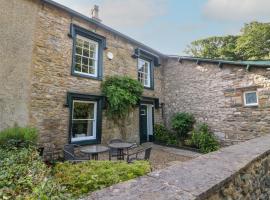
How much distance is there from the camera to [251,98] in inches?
366

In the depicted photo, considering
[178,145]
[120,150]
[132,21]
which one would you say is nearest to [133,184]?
[120,150]

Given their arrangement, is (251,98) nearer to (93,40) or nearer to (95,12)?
(93,40)

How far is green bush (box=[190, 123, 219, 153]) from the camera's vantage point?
9789 millimetres

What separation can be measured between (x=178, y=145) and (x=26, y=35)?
924 cm

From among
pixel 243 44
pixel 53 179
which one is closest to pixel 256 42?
pixel 243 44

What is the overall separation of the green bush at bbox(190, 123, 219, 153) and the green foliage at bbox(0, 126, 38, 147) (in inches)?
312

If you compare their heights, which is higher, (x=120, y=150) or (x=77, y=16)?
(x=77, y=16)

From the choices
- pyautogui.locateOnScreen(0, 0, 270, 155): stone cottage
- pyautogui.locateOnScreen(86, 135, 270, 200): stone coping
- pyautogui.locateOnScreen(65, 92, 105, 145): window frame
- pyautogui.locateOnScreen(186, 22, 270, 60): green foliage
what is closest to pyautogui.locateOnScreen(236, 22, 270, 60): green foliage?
pyautogui.locateOnScreen(186, 22, 270, 60): green foliage

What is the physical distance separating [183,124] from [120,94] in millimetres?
4584

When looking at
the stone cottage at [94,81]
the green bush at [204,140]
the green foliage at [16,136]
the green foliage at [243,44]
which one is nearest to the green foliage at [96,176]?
the green foliage at [16,136]

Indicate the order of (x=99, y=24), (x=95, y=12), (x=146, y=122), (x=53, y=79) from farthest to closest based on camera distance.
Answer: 1. (x=146, y=122)
2. (x=95, y=12)
3. (x=99, y=24)
4. (x=53, y=79)

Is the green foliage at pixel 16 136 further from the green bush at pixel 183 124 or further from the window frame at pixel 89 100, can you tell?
the green bush at pixel 183 124

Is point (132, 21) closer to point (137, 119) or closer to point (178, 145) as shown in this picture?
point (137, 119)

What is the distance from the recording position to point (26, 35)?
6711 millimetres
